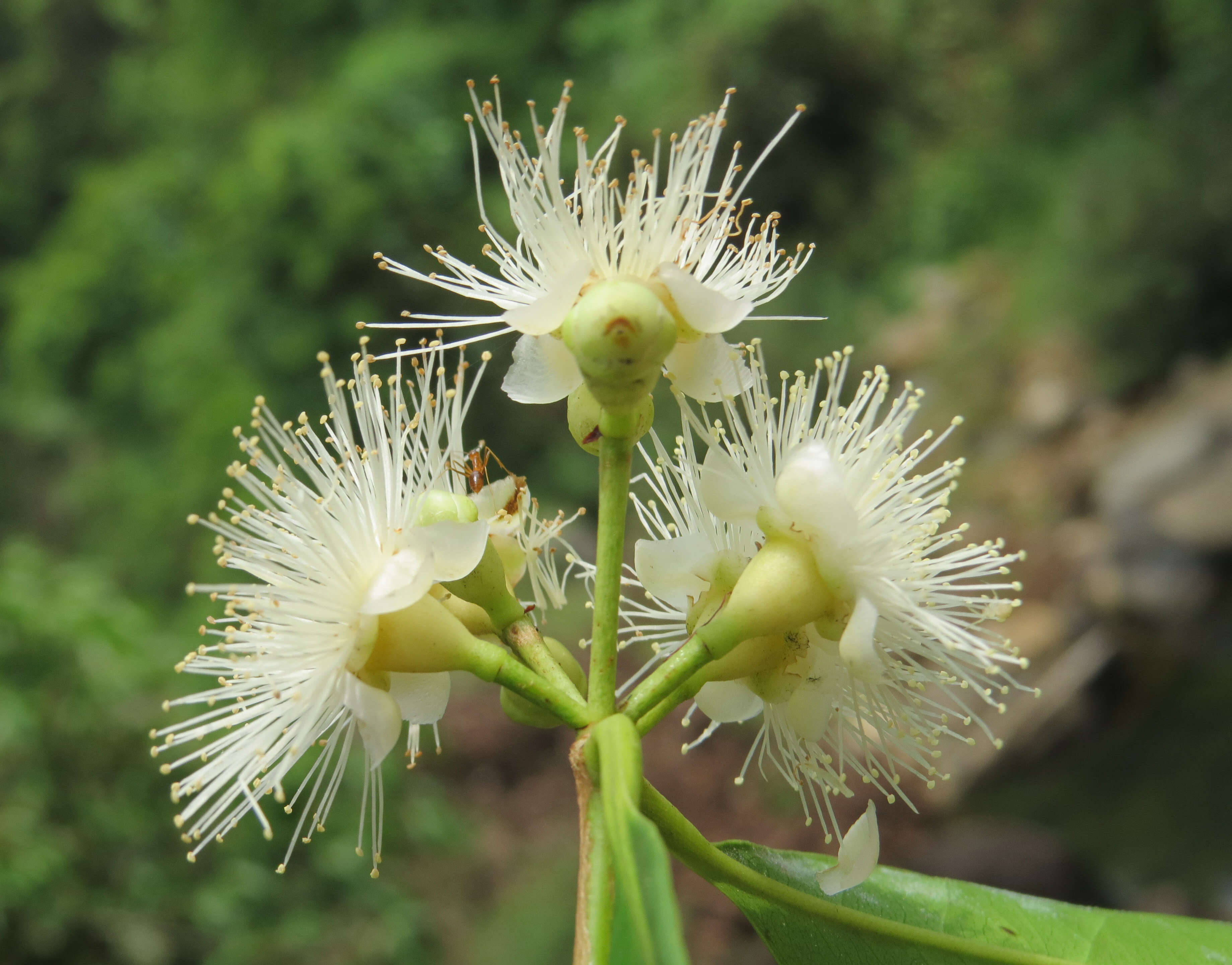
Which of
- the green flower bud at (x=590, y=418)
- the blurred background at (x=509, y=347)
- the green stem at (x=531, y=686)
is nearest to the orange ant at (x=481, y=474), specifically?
the green flower bud at (x=590, y=418)

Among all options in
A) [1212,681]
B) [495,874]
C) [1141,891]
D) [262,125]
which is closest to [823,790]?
[495,874]

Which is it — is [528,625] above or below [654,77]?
below

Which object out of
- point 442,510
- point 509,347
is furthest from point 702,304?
point 509,347

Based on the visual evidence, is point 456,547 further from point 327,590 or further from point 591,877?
point 591,877

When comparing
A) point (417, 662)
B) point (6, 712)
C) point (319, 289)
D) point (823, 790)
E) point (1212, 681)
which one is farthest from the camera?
point (319, 289)

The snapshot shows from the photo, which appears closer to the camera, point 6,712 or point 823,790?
point 823,790

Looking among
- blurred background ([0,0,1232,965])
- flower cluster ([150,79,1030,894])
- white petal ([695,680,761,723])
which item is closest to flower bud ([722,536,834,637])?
flower cluster ([150,79,1030,894])

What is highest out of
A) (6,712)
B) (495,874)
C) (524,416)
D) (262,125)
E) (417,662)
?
(262,125)

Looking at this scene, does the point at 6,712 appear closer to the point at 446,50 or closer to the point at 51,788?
the point at 51,788
